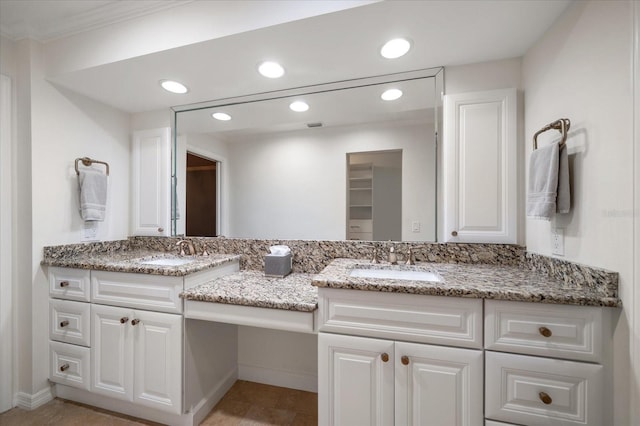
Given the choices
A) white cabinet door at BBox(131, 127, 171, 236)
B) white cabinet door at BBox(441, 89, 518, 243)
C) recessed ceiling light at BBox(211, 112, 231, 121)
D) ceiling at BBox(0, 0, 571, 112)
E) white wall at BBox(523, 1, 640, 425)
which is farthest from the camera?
white cabinet door at BBox(131, 127, 171, 236)

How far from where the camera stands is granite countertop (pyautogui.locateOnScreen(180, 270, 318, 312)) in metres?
1.18

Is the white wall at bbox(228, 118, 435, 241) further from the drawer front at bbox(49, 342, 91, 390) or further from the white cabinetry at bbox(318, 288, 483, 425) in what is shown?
the drawer front at bbox(49, 342, 91, 390)

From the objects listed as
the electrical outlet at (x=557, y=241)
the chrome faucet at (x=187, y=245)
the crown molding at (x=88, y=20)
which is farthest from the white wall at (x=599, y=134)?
the chrome faucet at (x=187, y=245)

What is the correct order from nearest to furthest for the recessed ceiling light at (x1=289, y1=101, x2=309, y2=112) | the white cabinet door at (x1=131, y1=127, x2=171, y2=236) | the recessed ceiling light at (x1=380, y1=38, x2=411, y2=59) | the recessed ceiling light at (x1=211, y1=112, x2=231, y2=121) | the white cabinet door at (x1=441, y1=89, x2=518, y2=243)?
1. the recessed ceiling light at (x1=380, y1=38, x2=411, y2=59)
2. the white cabinet door at (x1=441, y1=89, x2=518, y2=243)
3. the recessed ceiling light at (x1=289, y1=101, x2=309, y2=112)
4. the recessed ceiling light at (x1=211, y1=112, x2=231, y2=121)
5. the white cabinet door at (x1=131, y1=127, x2=171, y2=236)

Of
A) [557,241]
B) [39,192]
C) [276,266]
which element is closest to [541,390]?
[557,241]

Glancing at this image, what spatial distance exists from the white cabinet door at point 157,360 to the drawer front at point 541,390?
1.46m

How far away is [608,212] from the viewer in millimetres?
903

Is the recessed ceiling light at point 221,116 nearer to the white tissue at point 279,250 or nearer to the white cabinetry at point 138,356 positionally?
the white tissue at point 279,250

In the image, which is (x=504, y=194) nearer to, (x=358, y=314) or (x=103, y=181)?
(x=358, y=314)

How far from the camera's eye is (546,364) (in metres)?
0.92

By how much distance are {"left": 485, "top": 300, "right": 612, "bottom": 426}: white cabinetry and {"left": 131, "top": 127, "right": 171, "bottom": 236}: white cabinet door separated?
2.23 m

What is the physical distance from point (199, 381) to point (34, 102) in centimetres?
200

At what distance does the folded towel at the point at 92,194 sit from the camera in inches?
69.9

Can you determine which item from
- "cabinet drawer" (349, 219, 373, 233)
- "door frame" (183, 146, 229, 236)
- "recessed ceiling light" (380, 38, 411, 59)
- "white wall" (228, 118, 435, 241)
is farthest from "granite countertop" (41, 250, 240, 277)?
"recessed ceiling light" (380, 38, 411, 59)
